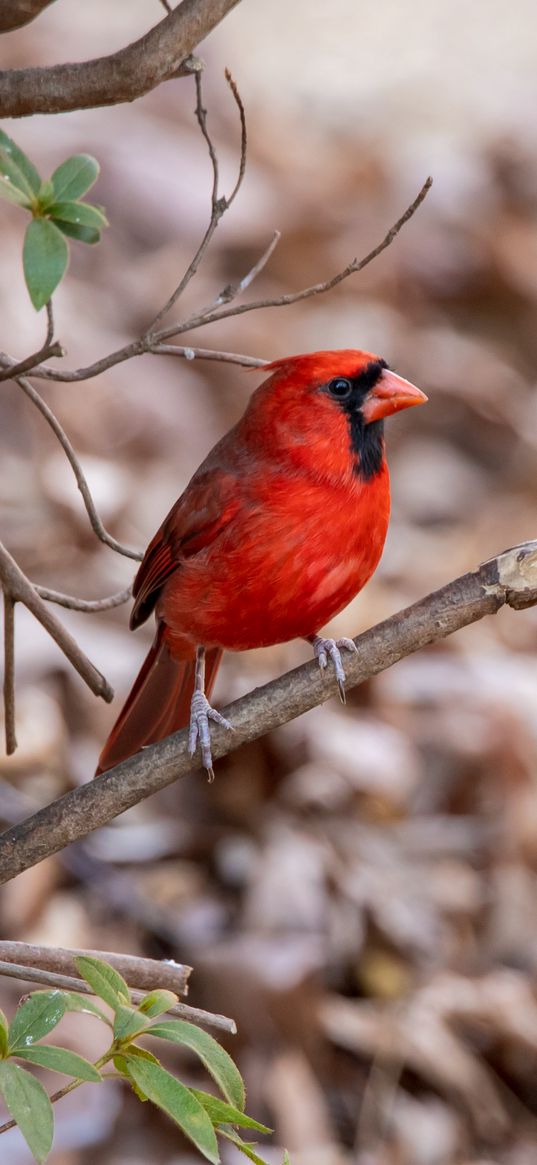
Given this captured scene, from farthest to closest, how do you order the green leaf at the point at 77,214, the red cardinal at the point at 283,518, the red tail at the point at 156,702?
the red tail at the point at 156,702 → the red cardinal at the point at 283,518 → the green leaf at the point at 77,214

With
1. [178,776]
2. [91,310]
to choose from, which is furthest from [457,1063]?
[91,310]

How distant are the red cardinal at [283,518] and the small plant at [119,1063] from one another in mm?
856

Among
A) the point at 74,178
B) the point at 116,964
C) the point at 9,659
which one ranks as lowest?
the point at 116,964

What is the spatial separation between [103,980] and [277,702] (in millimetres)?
620

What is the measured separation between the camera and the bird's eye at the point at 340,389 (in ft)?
7.92

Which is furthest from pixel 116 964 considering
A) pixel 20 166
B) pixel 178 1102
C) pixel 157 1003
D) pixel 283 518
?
pixel 20 166

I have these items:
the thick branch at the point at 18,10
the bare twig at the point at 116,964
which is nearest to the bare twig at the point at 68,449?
the thick branch at the point at 18,10

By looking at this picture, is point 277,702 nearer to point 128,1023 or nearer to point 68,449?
A: point 68,449

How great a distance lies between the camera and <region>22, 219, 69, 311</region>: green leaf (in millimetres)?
1535

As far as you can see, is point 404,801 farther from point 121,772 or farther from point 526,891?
point 121,772

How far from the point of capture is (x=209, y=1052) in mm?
1338

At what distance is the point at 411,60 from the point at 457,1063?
6736mm

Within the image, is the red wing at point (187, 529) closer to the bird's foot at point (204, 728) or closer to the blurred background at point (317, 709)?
the bird's foot at point (204, 728)

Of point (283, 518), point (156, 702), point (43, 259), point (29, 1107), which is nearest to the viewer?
point (29, 1107)
